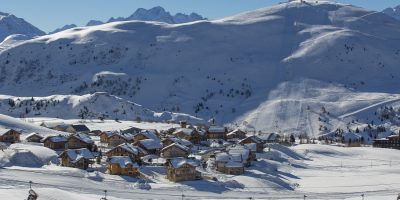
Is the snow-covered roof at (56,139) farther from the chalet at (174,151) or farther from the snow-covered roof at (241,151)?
the snow-covered roof at (241,151)

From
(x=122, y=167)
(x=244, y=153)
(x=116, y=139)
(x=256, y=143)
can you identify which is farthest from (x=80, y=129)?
(x=122, y=167)

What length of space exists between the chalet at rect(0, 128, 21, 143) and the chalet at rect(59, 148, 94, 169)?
1763cm

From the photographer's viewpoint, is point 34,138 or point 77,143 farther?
point 34,138

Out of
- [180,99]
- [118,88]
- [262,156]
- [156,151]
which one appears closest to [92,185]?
[156,151]

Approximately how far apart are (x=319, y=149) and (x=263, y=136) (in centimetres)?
1354

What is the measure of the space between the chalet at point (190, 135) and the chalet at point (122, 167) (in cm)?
3221

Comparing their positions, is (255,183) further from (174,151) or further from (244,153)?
(174,151)

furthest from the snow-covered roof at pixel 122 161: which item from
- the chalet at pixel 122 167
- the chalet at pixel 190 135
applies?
the chalet at pixel 190 135

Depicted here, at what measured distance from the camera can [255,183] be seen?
65.1 meters

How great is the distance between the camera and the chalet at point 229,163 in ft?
228

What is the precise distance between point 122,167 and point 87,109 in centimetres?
9118

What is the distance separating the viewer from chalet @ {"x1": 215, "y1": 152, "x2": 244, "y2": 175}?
Answer: 6956 cm

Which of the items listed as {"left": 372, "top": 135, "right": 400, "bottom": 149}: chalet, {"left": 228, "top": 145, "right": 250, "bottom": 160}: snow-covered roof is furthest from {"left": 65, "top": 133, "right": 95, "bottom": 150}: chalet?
{"left": 372, "top": 135, "right": 400, "bottom": 149}: chalet

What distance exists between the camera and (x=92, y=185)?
56688 millimetres
